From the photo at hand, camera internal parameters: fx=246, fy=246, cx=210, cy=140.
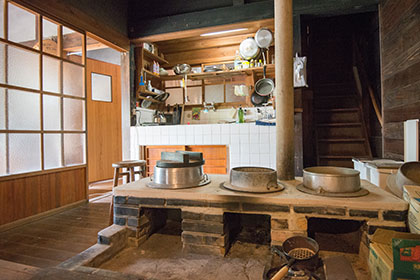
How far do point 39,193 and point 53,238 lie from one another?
2.64ft

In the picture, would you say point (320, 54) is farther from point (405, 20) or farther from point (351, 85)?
point (405, 20)

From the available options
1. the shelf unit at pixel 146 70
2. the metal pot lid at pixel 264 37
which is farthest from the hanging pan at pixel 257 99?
the shelf unit at pixel 146 70

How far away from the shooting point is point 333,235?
66.0 inches

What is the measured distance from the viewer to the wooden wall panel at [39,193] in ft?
8.29

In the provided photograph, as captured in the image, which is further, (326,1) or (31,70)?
(326,1)

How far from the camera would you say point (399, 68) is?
2469 mm

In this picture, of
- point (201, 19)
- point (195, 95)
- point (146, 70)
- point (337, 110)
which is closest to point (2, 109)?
point (146, 70)

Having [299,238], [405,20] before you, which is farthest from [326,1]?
[299,238]

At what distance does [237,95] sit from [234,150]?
152 cm

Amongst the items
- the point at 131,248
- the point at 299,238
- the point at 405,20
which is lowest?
the point at 131,248

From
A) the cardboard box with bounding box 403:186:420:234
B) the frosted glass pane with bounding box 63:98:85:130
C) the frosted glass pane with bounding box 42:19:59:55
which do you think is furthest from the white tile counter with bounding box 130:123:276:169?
the cardboard box with bounding box 403:186:420:234

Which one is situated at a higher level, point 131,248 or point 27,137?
point 27,137

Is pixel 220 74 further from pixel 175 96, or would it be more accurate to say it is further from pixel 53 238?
pixel 53 238

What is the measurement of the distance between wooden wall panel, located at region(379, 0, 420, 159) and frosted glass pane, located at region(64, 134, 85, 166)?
3881mm
